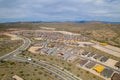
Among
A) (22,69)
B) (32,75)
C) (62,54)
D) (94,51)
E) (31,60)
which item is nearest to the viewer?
(32,75)

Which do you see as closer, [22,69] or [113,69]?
[22,69]

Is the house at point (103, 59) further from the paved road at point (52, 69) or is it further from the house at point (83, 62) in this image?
the paved road at point (52, 69)

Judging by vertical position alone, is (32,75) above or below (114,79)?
above

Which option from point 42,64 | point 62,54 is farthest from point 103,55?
point 42,64

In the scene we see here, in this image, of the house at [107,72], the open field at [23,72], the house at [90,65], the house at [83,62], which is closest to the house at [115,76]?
the house at [107,72]

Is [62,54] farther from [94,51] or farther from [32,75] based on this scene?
[32,75]

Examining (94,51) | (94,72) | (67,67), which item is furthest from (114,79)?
(94,51)

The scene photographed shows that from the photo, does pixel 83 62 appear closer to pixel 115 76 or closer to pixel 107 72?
pixel 107 72

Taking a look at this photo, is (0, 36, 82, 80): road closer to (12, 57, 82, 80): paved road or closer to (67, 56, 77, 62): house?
(12, 57, 82, 80): paved road

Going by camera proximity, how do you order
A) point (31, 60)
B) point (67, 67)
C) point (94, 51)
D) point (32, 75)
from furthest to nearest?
1. point (94, 51)
2. point (31, 60)
3. point (67, 67)
4. point (32, 75)
